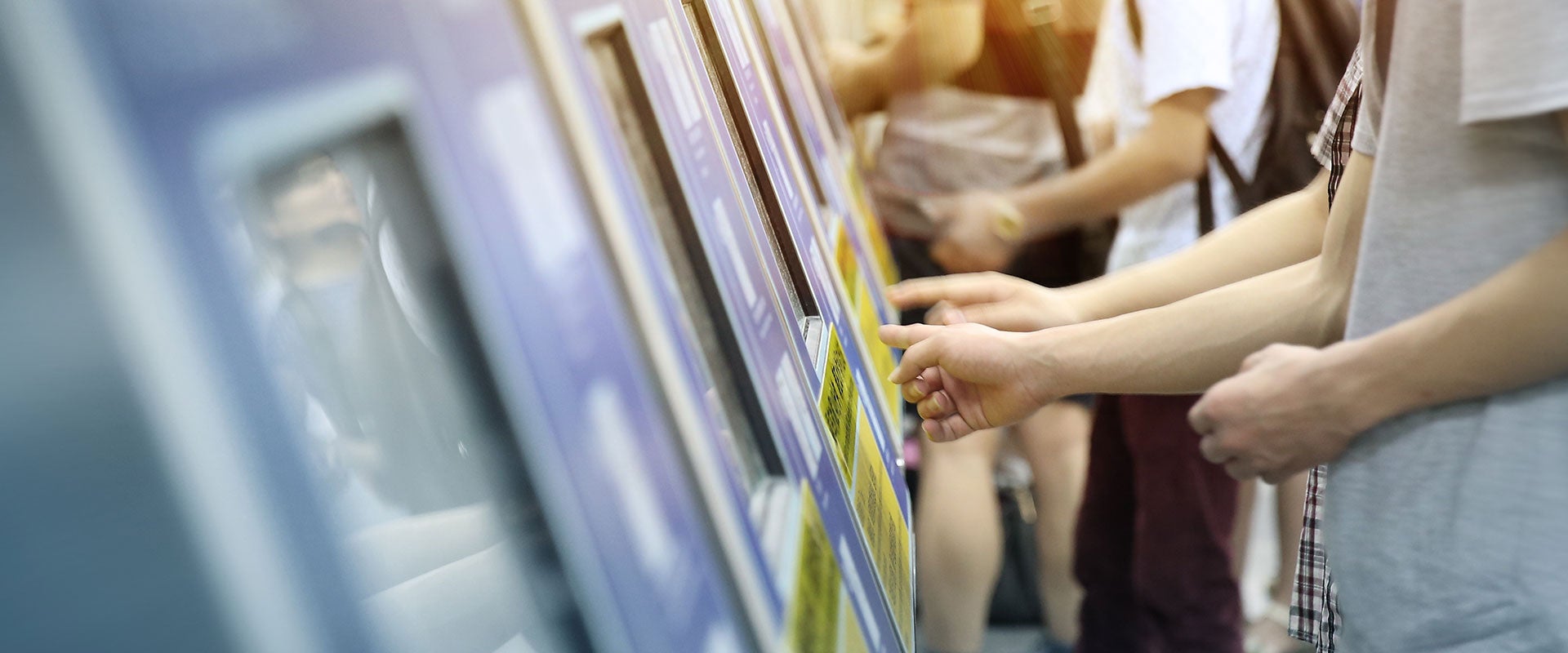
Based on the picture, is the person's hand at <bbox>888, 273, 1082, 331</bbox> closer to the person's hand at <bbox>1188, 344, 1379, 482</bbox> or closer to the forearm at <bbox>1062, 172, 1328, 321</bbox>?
the forearm at <bbox>1062, 172, 1328, 321</bbox>

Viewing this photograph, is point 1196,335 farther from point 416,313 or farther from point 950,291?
point 416,313

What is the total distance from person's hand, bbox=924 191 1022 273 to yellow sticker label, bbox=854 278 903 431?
1.41 ft

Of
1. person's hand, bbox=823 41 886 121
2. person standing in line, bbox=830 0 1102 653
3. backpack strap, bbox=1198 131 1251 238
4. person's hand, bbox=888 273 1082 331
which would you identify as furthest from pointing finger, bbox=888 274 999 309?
person's hand, bbox=823 41 886 121

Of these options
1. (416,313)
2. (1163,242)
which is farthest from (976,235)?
(416,313)

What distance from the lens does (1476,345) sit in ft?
2.43

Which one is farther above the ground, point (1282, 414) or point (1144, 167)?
point (1144, 167)

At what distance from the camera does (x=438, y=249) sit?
430 millimetres

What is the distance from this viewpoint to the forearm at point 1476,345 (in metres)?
0.72

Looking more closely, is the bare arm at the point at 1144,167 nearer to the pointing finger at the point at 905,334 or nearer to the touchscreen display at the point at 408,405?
the pointing finger at the point at 905,334

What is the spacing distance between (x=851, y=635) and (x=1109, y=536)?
4.57 feet

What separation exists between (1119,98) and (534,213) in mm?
1698

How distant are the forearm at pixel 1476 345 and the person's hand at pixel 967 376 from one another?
0.34m

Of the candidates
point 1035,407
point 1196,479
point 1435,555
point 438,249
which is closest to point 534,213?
point 438,249

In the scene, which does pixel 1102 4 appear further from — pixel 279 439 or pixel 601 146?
pixel 279 439
